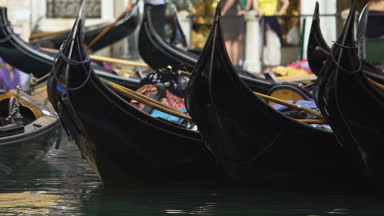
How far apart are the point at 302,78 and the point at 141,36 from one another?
1524 mm

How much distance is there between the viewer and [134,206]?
6.84 metres

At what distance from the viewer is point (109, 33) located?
51.4 ft

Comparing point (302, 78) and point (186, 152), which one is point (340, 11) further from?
point (186, 152)

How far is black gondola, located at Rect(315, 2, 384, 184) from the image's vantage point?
260 inches

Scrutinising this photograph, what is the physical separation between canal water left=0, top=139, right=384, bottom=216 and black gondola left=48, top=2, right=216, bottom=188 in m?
0.10

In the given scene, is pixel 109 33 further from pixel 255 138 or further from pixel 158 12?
pixel 255 138

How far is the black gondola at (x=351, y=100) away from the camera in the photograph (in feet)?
21.6

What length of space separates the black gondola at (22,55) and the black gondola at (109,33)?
2195mm

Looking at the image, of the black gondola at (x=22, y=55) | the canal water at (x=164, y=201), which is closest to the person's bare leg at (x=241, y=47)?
the black gondola at (x=22, y=55)

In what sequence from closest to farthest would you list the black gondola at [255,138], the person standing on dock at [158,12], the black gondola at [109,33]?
the black gondola at [255,138] < the person standing on dock at [158,12] < the black gondola at [109,33]

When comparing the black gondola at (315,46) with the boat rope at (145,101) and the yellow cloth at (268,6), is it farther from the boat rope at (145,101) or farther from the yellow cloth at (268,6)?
the yellow cloth at (268,6)

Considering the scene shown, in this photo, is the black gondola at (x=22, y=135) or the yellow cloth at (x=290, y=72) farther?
the yellow cloth at (x=290, y=72)

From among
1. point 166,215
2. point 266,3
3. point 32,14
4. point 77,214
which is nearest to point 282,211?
point 166,215

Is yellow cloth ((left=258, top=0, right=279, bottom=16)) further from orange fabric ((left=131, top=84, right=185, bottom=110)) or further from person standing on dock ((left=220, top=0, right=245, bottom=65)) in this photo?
orange fabric ((left=131, top=84, right=185, bottom=110))
